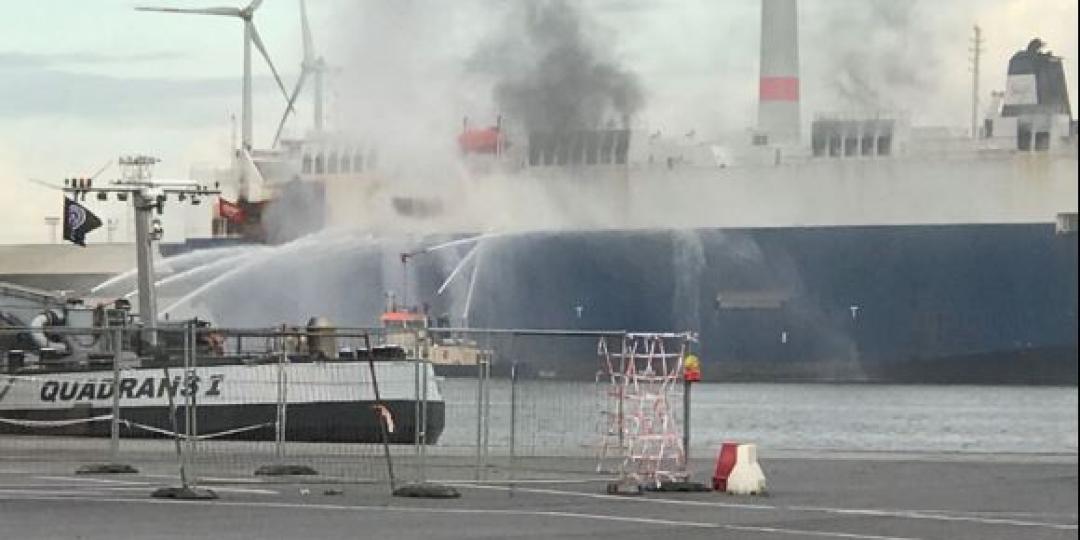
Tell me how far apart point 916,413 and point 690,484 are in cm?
5077

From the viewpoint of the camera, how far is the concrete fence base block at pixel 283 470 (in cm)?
2531

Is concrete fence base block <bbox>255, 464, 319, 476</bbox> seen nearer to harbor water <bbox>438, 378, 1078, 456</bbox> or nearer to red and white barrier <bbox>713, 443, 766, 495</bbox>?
harbor water <bbox>438, 378, 1078, 456</bbox>

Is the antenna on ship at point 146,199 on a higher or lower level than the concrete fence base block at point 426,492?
higher

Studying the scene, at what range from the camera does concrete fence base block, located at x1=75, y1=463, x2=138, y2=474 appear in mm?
25766

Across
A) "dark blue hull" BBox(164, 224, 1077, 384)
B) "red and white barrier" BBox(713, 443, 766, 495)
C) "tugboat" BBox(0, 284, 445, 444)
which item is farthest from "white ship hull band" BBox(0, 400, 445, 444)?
"dark blue hull" BBox(164, 224, 1077, 384)

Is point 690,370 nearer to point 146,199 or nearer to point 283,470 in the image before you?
point 283,470

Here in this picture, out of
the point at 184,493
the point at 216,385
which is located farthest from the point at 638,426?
the point at 216,385

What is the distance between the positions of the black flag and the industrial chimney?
8486cm

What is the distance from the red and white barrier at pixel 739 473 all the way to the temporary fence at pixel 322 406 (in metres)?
0.91

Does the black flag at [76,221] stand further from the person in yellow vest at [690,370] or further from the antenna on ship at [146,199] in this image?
the person in yellow vest at [690,370]

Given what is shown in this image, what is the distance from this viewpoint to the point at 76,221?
35.8 metres

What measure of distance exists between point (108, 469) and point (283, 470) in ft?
7.78

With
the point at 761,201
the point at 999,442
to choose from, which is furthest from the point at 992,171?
the point at 999,442

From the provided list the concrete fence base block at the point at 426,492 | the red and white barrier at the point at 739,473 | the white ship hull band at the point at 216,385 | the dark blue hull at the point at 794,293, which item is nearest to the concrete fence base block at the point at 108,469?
the concrete fence base block at the point at 426,492
